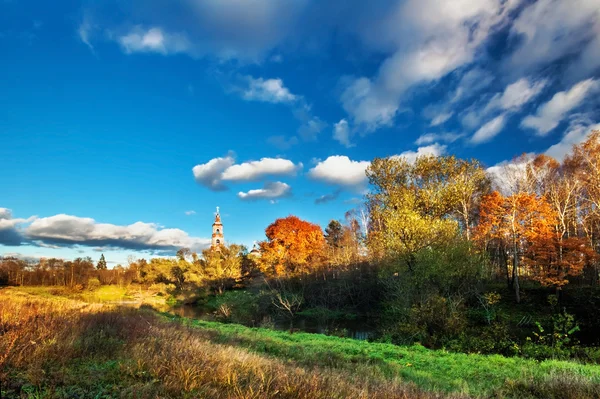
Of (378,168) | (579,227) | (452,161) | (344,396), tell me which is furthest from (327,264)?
(344,396)

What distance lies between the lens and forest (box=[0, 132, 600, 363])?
67.9 ft

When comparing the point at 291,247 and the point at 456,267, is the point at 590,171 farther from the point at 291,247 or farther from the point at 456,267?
the point at 291,247

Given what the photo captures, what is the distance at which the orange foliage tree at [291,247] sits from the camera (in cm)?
5129

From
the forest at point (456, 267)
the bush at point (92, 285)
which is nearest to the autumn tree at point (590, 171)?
the forest at point (456, 267)

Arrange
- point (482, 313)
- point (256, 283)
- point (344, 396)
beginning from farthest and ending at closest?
point (256, 283) < point (482, 313) < point (344, 396)

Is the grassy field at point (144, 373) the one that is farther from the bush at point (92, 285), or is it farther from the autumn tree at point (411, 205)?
the bush at point (92, 285)

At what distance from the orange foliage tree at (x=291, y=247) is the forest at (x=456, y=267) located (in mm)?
241

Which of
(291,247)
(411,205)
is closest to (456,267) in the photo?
(411,205)

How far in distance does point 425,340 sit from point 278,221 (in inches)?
1639

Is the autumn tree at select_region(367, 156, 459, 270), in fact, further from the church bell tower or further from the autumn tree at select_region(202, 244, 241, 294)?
the church bell tower

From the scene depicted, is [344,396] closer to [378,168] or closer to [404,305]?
[404,305]

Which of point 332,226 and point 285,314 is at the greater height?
point 332,226

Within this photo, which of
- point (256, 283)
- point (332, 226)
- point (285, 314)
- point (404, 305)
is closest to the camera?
point (404, 305)

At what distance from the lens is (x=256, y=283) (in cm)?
4638
